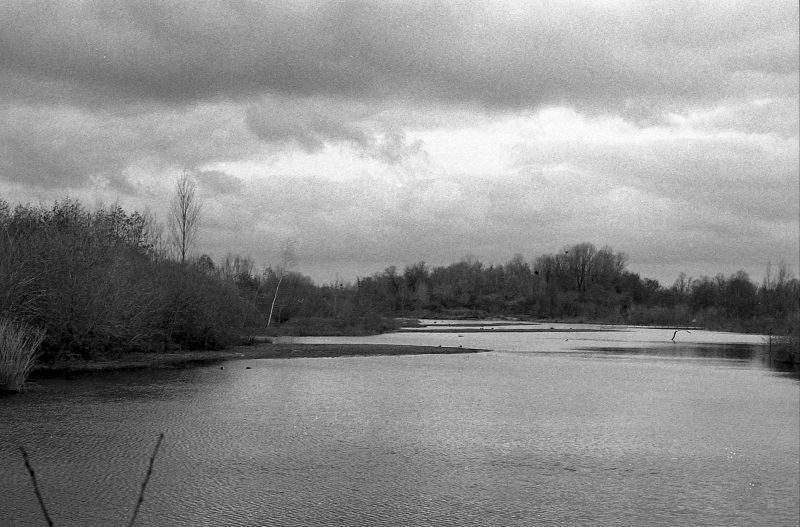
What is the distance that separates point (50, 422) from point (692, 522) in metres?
13.6

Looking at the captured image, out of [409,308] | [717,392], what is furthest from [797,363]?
[409,308]

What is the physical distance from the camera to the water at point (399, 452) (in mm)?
10469

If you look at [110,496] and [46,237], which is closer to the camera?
[110,496]

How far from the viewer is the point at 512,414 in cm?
1933

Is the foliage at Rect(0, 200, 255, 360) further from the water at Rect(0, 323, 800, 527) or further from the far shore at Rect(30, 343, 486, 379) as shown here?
the water at Rect(0, 323, 800, 527)

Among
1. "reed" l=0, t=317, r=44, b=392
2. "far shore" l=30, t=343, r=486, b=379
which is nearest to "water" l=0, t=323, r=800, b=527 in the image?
"reed" l=0, t=317, r=44, b=392

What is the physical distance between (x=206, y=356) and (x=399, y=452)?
2650 centimetres

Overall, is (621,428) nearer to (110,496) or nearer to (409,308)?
(110,496)

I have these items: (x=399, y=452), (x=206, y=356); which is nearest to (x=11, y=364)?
(x=399, y=452)

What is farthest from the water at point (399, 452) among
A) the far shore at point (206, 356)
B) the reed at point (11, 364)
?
the far shore at point (206, 356)

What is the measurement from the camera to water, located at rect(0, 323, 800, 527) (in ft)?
34.3

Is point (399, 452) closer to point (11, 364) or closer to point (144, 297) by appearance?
point (11, 364)

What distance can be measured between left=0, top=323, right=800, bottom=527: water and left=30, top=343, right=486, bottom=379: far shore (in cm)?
350

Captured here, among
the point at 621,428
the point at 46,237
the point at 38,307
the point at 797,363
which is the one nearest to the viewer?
the point at 621,428
